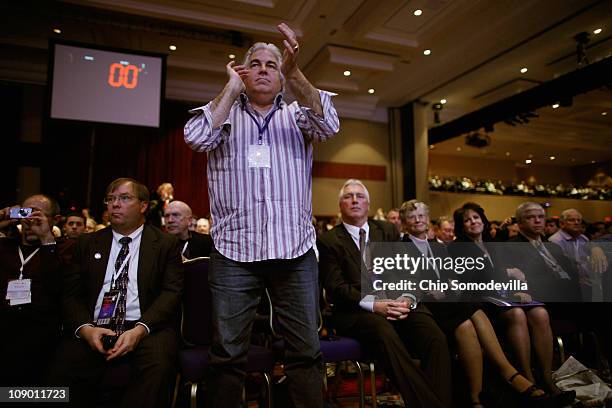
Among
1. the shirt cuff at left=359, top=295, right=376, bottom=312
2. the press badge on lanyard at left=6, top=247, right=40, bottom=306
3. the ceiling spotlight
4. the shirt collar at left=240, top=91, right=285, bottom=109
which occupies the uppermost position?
the ceiling spotlight

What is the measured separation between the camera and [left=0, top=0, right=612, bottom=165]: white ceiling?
5.21 m

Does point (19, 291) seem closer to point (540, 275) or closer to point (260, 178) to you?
point (260, 178)

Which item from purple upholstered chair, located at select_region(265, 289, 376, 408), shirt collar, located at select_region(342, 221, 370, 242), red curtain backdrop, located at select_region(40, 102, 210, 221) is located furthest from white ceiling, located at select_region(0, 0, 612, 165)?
purple upholstered chair, located at select_region(265, 289, 376, 408)

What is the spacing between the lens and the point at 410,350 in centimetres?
221

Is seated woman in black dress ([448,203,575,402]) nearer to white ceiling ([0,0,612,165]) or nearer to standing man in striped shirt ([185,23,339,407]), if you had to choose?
standing man in striped shirt ([185,23,339,407])

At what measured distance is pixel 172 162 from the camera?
7.50 meters

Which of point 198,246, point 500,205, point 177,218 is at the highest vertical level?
point 500,205

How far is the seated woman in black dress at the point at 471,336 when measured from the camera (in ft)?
6.89

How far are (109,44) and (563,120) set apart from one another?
919cm

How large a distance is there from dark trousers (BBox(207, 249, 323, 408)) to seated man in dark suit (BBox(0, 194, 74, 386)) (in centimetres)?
103

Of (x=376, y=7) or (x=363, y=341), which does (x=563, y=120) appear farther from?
(x=363, y=341)

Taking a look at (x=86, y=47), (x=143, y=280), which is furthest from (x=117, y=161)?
(x=143, y=280)

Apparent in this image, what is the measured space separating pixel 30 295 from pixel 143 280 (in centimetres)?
57

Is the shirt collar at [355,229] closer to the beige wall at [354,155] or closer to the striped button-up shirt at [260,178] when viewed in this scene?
the striped button-up shirt at [260,178]
